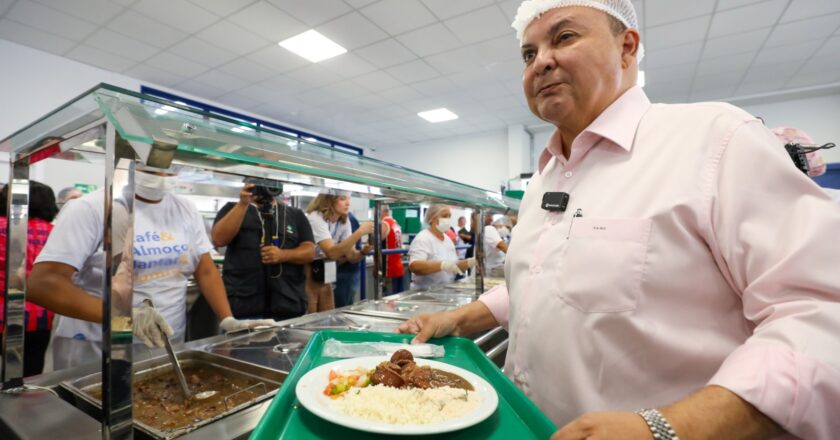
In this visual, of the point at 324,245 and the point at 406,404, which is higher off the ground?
the point at 324,245

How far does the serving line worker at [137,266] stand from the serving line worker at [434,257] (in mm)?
2176

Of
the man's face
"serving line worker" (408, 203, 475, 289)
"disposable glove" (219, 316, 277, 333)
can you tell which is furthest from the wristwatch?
"serving line worker" (408, 203, 475, 289)

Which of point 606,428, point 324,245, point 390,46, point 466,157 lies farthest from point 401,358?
point 466,157

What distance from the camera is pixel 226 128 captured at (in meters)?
1.04

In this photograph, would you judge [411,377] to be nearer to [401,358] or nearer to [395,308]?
[401,358]

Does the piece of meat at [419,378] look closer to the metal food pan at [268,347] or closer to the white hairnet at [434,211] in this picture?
the metal food pan at [268,347]

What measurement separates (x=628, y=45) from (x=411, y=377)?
112cm

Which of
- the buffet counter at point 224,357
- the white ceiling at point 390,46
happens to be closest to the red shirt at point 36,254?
the buffet counter at point 224,357

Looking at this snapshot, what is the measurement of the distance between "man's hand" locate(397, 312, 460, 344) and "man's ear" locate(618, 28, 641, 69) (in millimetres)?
946

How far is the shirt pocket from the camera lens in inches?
35.3

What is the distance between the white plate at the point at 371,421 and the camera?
2.17ft

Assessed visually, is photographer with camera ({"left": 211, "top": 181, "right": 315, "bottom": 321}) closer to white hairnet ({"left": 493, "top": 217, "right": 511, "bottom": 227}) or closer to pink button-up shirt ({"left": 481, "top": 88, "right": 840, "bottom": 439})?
pink button-up shirt ({"left": 481, "top": 88, "right": 840, "bottom": 439})

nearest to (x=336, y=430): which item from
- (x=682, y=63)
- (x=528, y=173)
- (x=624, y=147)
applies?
(x=624, y=147)

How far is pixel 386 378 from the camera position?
2.93 feet
